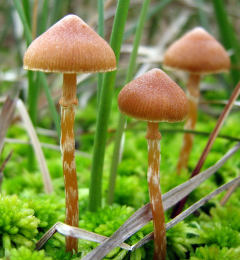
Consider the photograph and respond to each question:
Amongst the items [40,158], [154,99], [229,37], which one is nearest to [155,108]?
[154,99]

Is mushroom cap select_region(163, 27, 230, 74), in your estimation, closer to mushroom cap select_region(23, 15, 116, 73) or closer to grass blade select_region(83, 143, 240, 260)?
grass blade select_region(83, 143, 240, 260)

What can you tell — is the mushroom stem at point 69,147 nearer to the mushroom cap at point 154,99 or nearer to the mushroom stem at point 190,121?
the mushroom cap at point 154,99

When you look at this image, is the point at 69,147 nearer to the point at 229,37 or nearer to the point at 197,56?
the point at 197,56

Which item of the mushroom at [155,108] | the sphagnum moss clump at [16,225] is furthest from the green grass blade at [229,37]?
the sphagnum moss clump at [16,225]

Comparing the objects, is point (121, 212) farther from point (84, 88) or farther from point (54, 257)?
point (84, 88)

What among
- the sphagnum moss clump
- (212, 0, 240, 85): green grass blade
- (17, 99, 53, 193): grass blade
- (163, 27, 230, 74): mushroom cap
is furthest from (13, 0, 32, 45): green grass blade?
(212, 0, 240, 85): green grass blade

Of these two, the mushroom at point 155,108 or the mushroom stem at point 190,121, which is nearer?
the mushroom at point 155,108
